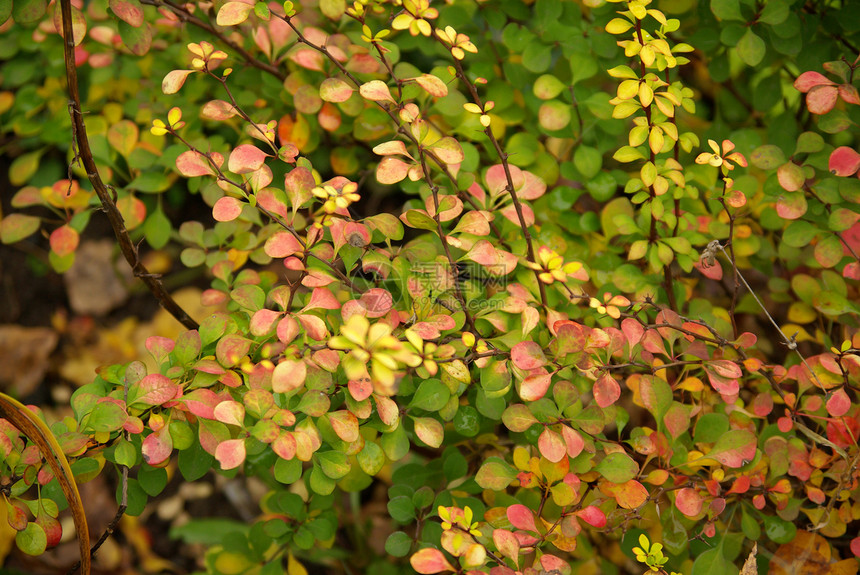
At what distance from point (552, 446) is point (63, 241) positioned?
96cm

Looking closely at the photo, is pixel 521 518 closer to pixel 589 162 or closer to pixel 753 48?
pixel 589 162

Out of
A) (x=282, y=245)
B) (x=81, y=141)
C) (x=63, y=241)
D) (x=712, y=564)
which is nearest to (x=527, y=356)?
A: (x=282, y=245)

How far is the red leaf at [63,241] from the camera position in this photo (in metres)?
1.17

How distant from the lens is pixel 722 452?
0.88m

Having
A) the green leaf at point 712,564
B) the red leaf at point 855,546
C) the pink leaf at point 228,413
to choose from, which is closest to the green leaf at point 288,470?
the pink leaf at point 228,413

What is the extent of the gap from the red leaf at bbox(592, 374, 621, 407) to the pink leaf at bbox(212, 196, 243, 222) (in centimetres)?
53

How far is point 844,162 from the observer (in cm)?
93

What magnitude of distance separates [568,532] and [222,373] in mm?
507

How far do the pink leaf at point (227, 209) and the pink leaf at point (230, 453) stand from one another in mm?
282

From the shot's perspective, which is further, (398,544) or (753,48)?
(753,48)

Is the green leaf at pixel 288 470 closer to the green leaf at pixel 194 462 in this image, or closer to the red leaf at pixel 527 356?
the green leaf at pixel 194 462

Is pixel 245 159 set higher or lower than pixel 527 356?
higher

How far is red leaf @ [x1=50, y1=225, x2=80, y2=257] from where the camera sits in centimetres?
117

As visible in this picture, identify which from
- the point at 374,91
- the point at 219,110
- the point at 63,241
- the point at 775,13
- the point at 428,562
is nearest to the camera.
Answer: the point at 428,562
